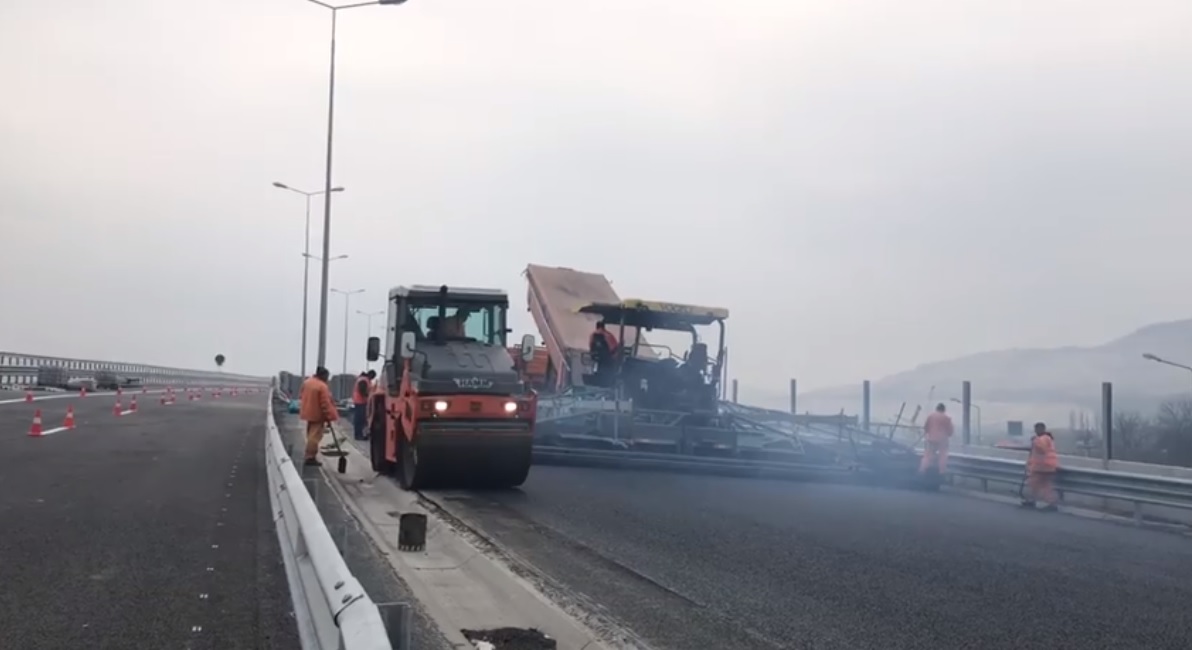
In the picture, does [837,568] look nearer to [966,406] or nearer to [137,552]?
[137,552]

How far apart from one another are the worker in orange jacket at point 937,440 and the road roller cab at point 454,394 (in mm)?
7200

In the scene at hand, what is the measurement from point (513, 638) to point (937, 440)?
1364 cm

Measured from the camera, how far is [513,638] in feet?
21.3

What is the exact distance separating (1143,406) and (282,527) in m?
26.4

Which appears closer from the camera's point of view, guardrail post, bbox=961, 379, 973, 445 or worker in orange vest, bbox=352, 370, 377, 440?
guardrail post, bbox=961, 379, 973, 445

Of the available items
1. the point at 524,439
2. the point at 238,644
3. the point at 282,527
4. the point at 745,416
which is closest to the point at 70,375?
the point at 745,416

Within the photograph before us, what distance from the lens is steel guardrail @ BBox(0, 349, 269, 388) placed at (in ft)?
154

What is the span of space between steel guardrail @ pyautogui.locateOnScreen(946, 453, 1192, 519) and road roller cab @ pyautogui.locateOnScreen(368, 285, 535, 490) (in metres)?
7.55

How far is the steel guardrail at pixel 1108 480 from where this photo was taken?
46.6 feet

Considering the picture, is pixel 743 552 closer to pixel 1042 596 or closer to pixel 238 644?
pixel 1042 596

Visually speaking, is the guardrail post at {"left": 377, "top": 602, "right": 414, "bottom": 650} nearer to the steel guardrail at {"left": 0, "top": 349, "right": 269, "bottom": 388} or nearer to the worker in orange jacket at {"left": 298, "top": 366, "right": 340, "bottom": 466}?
the worker in orange jacket at {"left": 298, "top": 366, "right": 340, "bottom": 466}

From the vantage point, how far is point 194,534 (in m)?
9.52

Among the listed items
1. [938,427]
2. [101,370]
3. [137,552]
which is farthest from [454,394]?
[101,370]

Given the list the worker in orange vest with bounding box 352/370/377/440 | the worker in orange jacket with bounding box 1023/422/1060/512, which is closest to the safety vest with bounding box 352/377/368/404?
the worker in orange vest with bounding box 352/370/377/440
